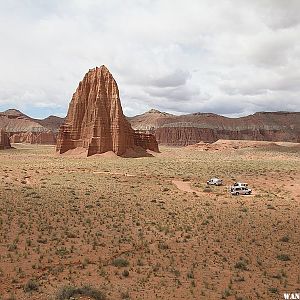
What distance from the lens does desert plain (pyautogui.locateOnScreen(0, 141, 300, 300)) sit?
13.1 meters

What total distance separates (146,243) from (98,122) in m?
62.1

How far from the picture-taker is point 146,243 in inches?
728

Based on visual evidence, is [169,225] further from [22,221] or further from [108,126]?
[108,126]

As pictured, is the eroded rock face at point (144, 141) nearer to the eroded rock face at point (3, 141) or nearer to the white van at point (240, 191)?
the eroded rock face at point (3, 141)

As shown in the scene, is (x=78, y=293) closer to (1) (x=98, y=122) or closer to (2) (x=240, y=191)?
(2) (x=240, y=191)

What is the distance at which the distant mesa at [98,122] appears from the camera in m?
77.9

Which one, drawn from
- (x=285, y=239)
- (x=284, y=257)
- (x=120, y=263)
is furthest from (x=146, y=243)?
(x=285, y=239)

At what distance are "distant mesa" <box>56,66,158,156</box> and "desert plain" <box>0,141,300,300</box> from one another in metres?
43.0

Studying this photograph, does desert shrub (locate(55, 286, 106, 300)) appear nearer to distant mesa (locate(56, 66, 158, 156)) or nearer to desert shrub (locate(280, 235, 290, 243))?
desert shrub (locate(280, 235, 290, 243))

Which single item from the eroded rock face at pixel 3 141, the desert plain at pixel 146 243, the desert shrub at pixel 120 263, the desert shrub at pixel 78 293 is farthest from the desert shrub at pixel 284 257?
the eroded rock face at pixel 3 141

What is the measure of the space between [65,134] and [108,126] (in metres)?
12.2

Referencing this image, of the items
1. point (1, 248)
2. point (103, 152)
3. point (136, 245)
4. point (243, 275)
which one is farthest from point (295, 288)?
point (103, 152)

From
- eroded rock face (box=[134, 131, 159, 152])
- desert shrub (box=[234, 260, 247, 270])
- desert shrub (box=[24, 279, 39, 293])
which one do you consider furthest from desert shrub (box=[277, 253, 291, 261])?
eroded rock face (box=[134, 131, 159, 152])

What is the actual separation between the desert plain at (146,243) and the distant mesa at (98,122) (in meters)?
43.0
